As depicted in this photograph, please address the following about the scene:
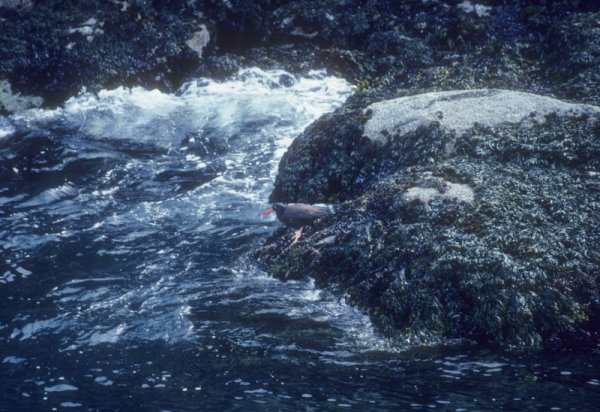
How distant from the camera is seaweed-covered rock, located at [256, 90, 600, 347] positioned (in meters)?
4.56

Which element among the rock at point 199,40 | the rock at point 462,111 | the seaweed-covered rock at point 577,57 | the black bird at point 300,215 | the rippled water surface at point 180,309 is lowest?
the rippled water surface at point 180,309

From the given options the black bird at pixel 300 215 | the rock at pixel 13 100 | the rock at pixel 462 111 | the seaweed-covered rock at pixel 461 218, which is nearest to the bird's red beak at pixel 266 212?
the seaweed-covered rock at pixel 461 218

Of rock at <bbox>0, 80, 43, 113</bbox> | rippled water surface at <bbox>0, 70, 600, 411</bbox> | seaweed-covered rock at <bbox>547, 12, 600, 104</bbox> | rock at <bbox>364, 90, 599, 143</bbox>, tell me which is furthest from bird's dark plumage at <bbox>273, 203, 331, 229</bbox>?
rock at <bbox>0, 80, 43, 113</bbox>

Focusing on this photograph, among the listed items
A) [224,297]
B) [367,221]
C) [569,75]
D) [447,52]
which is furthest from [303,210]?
[447,52]

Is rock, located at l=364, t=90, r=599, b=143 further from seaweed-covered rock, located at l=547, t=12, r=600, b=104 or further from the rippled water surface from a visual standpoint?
the rippled water surface

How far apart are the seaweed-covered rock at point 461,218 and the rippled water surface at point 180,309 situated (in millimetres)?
297

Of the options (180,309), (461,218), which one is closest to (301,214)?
(180,309)

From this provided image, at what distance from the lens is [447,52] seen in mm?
11258

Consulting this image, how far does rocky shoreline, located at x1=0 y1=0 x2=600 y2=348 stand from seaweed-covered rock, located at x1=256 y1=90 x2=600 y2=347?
0.02 metres

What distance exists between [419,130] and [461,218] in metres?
1.96

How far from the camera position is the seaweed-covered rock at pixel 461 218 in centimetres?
456

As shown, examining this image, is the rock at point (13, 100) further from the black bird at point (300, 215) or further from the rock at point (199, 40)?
the black bird at point (300, 215)

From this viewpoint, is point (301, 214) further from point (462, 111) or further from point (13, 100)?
point (13, 100)

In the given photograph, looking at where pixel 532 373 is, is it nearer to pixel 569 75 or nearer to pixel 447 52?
pixel 569 75
